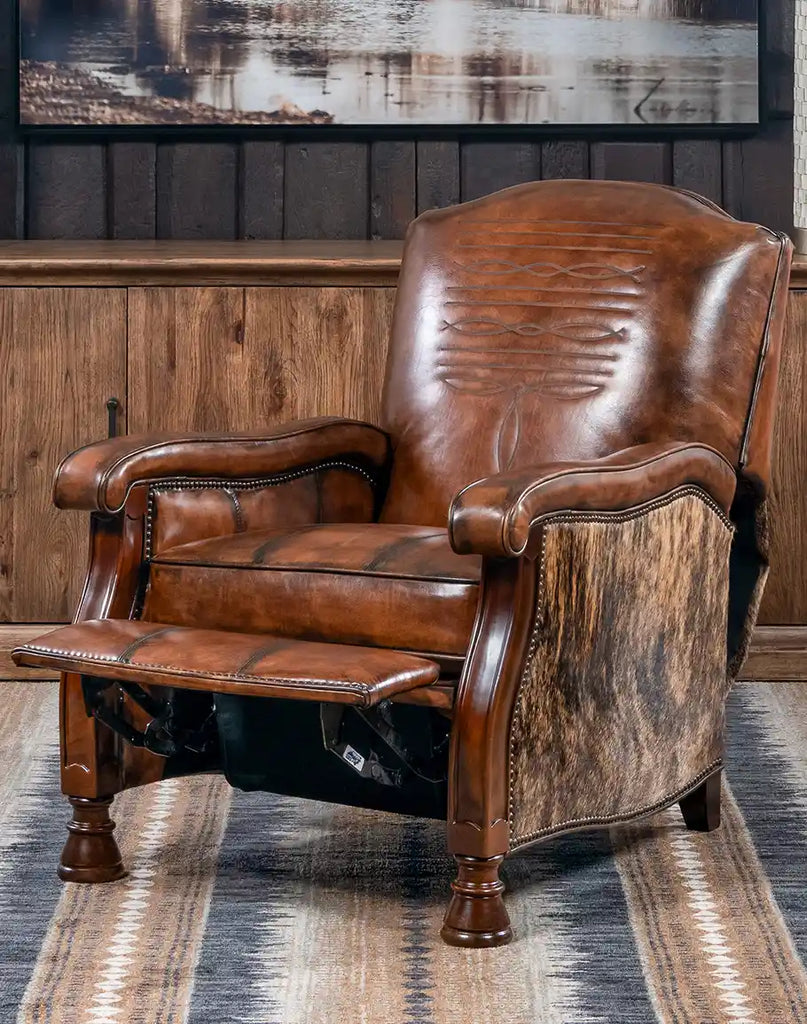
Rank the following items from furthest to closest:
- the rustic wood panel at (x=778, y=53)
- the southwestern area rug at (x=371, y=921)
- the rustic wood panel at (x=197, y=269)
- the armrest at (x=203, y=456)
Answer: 1. the rustic wood panel at (x=778, y=53)
2. the rustic wood panel at (x=197, y=269)
3. the armrest at (x=203, y=456)
4. the southwestern area rug at (x=371, y=921)

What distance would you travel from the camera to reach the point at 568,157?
3830mm

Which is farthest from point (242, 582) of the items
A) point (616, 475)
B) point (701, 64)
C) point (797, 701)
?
point (701, 64)

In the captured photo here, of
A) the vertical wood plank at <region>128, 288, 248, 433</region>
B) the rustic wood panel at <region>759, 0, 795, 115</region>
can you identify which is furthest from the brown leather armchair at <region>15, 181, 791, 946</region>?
the rustic wood panel at <region>759, 0, 795, 115</region>

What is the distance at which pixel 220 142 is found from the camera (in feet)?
12.6

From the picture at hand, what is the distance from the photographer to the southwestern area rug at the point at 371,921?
1774 millimetres

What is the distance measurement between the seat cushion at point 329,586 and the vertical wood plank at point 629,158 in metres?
1.81

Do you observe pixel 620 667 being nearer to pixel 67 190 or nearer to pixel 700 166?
pixel 700 166

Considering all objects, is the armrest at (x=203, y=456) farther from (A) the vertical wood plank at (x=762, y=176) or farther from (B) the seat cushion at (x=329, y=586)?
(A) the vertical wood plank at (x=762, y=176)

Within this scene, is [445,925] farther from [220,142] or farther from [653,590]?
[220,142]

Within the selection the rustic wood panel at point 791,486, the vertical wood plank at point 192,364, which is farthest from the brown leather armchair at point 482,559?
the rustic wood panel at point 791,486

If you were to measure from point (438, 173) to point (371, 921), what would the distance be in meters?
2.26

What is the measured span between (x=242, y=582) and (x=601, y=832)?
707 mm

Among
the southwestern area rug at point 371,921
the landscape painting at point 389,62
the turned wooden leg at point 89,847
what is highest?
the landscape painting at point 389,62

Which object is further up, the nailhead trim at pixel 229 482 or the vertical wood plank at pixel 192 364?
the vertical wood plank at pixel 192 364
